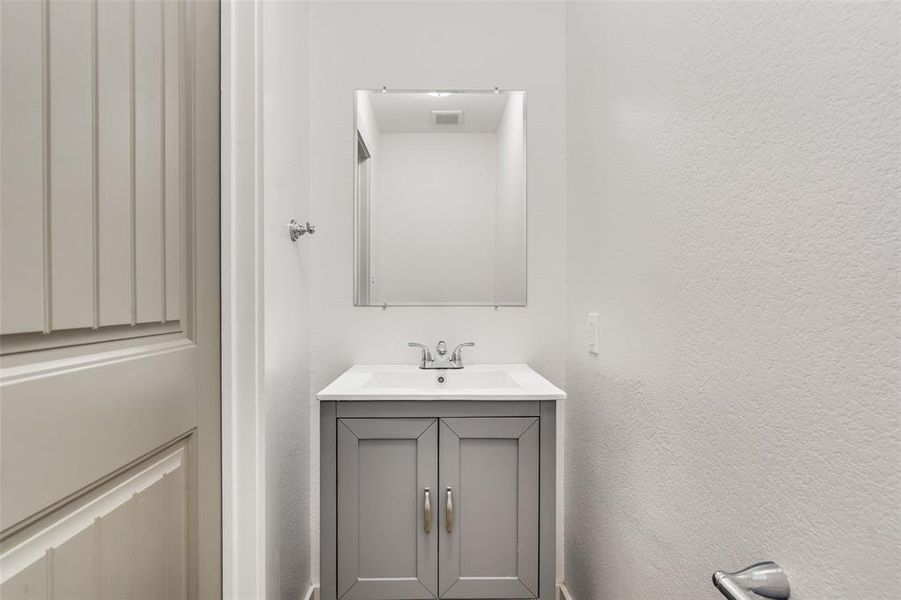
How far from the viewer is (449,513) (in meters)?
1.33

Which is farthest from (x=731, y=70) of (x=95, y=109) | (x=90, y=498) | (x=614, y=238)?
(x=90, y=498)

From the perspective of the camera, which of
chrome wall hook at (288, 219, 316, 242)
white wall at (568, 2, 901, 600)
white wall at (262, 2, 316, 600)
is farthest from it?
chrome wall hook at (288, 219, 316, 242)

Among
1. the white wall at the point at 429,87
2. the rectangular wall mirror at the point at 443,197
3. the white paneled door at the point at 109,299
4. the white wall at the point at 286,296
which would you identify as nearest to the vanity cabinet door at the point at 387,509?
the white wall at the point at 286,296

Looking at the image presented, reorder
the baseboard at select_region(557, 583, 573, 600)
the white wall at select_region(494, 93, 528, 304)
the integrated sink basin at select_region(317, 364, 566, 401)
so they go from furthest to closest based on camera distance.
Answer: the white wall at select_region(494, 93, 528, 304) → the baseboard at select_region(557, 583, 573, 600) → the integrated sink basin at select_region(317, 364, 566, 401)

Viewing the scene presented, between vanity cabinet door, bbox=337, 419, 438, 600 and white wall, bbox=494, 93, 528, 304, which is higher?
white wall, bbox=494, 93, 528, 304

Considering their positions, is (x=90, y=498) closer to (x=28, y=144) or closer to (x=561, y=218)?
(x=28, y=144)

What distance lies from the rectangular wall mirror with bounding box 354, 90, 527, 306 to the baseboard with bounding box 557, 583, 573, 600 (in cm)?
106

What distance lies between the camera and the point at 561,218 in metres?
1.79

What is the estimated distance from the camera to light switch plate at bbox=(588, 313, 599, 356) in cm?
141

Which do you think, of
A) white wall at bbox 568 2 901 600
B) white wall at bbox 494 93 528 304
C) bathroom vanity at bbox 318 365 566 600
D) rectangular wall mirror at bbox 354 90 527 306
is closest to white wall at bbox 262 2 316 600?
bathroom vanity at bbox 318 365 566 600

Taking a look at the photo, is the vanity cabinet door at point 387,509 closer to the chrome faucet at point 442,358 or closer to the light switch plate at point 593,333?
Result: the chrome faucet at point 442,358

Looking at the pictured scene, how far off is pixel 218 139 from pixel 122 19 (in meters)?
0.33

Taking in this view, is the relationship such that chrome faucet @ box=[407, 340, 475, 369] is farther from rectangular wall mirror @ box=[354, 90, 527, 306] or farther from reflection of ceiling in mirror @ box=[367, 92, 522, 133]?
reflection of ceiling in mirror @ box=[367, 92, 522, 133]

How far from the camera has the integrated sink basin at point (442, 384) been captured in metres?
1.32
